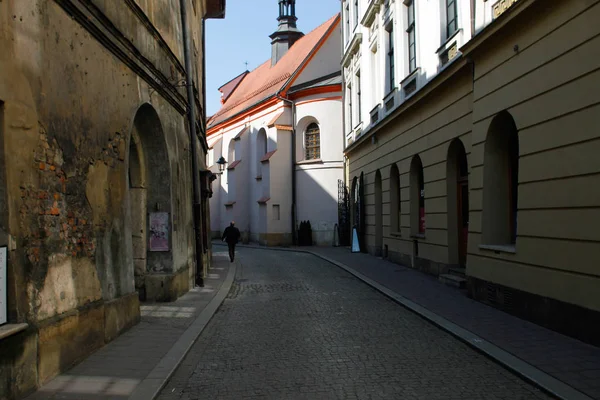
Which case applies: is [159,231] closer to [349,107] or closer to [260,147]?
[349,107]

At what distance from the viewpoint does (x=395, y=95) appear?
18.8 meters

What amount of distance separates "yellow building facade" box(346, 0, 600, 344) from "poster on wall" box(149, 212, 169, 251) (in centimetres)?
620

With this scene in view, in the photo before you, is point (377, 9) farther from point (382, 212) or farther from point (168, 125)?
point (168, 125)

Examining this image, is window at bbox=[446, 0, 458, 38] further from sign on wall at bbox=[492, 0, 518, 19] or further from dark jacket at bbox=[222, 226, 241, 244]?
dark jacket at bbox=[222, 226, 241, 244]

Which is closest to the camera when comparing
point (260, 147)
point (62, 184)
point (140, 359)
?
point (62, 184)

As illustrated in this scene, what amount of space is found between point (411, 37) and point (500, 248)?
930 cm

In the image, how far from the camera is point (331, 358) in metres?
7.19

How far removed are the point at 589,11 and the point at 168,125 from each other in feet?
26.3

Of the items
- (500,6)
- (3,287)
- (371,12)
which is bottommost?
(3,287)

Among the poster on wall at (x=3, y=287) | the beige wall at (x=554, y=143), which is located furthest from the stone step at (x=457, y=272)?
the poster on wall at (x=3, y=287)

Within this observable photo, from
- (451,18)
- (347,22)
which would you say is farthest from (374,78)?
(451,18)

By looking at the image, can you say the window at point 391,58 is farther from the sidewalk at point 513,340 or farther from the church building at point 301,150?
the church building at point 301,150

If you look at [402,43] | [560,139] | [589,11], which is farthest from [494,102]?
[402,43]

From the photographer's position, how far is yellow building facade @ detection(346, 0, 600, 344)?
7.61 meters
